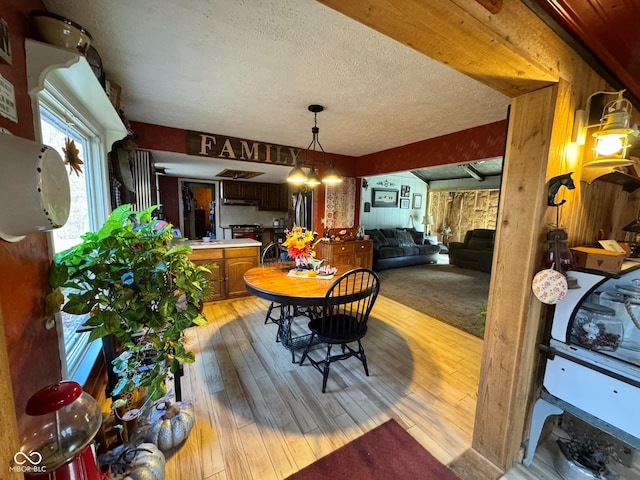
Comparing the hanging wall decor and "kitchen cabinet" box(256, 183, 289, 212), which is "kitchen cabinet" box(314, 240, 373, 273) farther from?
the hanging wall decor

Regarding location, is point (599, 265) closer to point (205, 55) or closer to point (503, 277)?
point (503, 277)

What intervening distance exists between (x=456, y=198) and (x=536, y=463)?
821 cm

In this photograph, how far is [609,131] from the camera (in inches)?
44.9

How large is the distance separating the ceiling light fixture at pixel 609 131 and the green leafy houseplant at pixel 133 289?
80.9 inches

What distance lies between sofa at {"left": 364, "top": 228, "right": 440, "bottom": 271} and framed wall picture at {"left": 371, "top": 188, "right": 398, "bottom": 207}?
3.15ft

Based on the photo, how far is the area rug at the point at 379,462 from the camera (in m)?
1.34

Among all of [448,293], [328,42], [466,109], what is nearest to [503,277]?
[328,42]

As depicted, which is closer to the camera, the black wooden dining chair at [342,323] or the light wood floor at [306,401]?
the light wood floor at [306,401]

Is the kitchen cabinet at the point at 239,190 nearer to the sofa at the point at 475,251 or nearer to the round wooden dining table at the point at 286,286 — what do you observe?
the round wooden dining table at the point at 286,286

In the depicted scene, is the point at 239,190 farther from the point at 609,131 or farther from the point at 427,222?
the point at 609,131

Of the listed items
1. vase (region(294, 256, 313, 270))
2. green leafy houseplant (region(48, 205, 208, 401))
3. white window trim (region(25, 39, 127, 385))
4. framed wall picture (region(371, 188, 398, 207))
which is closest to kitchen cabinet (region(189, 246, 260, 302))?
vase (region(294, 256, 313, 270))

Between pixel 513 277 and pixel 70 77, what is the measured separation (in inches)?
94.3

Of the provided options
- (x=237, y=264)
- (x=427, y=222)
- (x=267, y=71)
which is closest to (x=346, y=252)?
(x=237, y=264)

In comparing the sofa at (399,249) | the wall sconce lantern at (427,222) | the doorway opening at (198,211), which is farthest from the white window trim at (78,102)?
the wall sconce lantern at (427,222)
